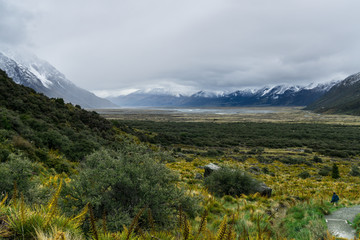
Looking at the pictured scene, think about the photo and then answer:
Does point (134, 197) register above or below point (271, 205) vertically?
above

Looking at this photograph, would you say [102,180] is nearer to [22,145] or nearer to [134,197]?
[134,197]

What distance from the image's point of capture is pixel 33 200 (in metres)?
4.99

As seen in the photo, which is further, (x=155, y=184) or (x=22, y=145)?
(x=22, y=145)

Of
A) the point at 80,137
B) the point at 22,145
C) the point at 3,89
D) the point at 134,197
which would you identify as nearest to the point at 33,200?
the point at 134,197

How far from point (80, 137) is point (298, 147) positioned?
37482 mm

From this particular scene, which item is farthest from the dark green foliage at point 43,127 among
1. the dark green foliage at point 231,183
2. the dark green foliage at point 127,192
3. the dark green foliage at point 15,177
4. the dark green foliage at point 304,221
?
the dark green foliage at point 304,221

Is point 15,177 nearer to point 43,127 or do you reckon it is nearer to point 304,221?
point 304,221

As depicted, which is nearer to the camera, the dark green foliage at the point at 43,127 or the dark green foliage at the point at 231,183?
the dark green foliage at the point at 231,183

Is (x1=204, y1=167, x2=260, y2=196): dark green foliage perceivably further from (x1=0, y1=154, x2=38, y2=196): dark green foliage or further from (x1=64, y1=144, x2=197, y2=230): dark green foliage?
(x1=0, y1=154, x2=38, y2=196): dark green foliage

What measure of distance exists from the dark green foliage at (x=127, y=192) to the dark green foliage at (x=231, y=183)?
5.33 meters

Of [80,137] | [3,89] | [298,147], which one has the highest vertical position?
[3,89]

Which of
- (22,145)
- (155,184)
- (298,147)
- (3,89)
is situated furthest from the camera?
(298,147)

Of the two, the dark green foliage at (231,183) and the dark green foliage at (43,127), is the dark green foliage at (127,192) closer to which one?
the dark green foliage at (231,183)

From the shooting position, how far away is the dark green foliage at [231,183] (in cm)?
1087
